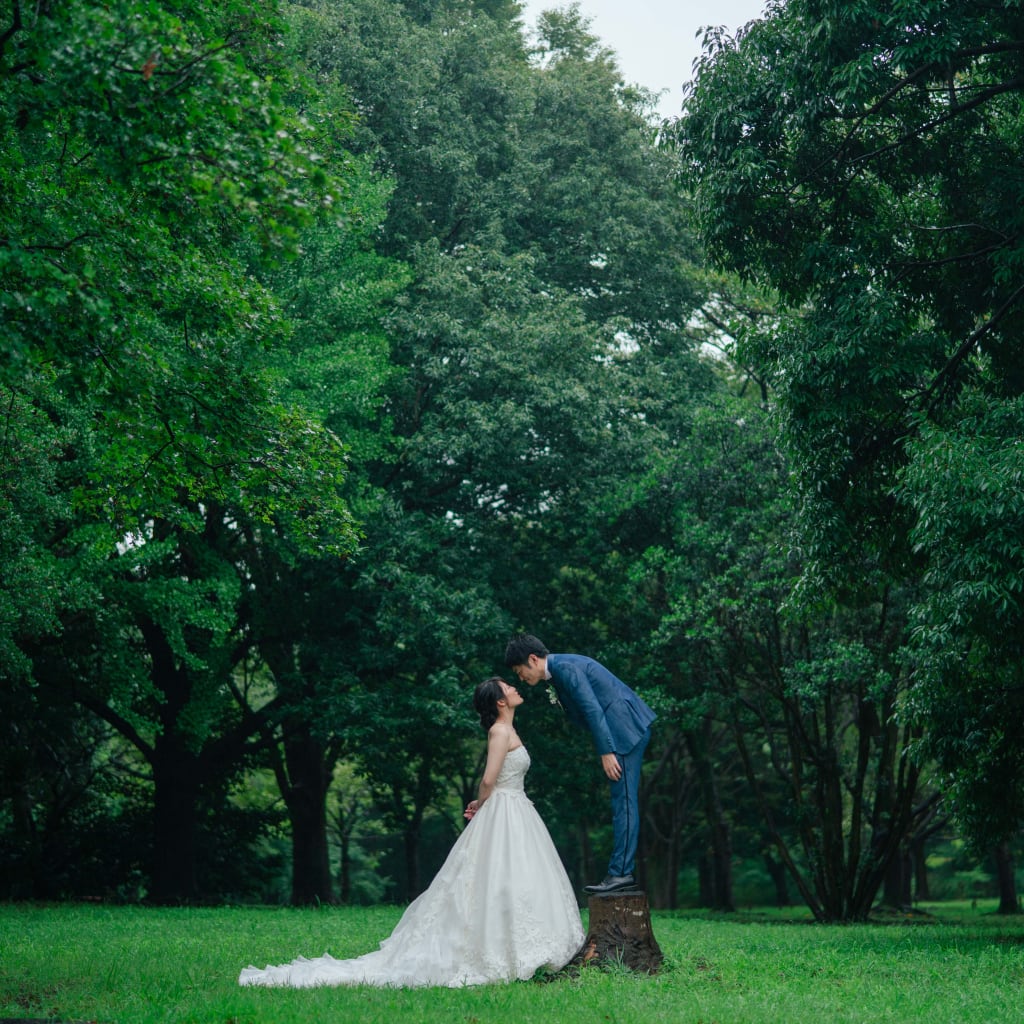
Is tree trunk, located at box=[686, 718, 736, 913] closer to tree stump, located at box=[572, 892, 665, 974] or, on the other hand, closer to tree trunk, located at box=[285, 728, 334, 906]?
tree trunk, located at box=[285, 728, 334, 906]

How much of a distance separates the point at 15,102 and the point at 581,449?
1384cm

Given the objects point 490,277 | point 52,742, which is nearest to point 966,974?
point 490,277

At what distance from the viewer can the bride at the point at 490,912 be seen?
26.6 feet

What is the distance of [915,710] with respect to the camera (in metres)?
12.5

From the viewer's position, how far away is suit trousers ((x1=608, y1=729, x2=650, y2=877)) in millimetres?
8422

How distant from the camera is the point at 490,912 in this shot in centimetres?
826

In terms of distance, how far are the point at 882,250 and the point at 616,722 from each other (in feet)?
25.7

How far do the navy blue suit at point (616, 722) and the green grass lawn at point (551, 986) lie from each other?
99 centimetres

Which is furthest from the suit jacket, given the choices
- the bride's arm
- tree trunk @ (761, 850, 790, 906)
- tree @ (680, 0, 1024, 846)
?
tree trunk @ (761, 850, 790, 906)

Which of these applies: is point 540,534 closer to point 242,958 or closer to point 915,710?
point 915,710

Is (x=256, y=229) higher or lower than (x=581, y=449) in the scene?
lower

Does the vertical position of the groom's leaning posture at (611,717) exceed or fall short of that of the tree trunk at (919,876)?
it exceeds it

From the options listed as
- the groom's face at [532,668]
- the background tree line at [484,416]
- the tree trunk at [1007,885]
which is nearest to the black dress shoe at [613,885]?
the groom's face at [532,668]

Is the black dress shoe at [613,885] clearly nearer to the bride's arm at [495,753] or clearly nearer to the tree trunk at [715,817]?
the bride's arm at [495,753]
